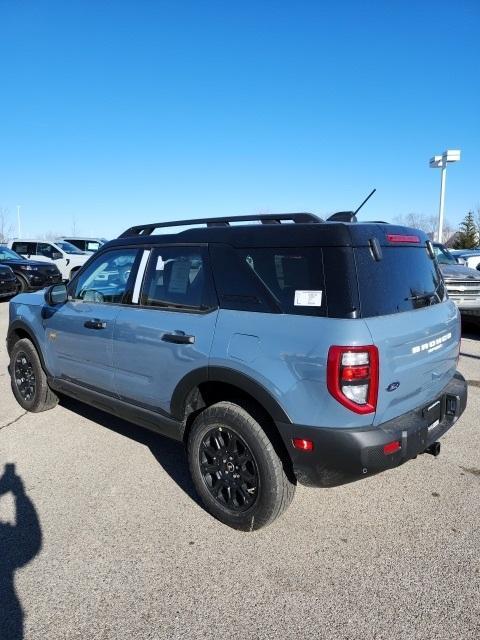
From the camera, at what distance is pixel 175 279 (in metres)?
3.35

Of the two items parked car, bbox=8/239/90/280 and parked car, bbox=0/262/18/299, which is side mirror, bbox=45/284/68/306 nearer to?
parked car, bbox=0/262/18/299

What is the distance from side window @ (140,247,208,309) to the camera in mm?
3148

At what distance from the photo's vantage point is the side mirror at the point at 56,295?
433cm

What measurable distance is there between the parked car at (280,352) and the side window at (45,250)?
682 inches

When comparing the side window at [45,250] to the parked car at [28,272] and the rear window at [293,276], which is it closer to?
the parked car at [28,272]

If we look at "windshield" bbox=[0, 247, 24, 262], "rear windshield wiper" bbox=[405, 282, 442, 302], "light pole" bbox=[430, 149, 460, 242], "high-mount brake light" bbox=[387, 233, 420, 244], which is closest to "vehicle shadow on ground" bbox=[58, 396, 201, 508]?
"rear windshield wiper" bbox=[405, 282, 442, 302]

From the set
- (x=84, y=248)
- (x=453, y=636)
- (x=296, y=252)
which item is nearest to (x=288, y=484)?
(x=453, y=636)

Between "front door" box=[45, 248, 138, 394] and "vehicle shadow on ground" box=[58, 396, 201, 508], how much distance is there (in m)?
0.70

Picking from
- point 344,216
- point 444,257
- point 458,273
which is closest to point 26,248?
point 444,257

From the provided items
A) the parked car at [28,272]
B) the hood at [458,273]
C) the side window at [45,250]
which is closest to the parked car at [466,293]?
the hood at [458,273]

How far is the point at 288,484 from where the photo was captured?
110 inches

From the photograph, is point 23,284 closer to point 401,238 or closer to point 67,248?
point 67,248

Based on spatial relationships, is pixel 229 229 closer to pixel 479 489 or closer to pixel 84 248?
pixel 479 489

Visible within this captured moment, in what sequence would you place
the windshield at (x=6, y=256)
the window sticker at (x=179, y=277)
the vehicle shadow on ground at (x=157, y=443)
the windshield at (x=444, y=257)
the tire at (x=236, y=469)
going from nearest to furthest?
1. the tire at (x=236, y=469)
2. the window sticker at (x=179, y=277)
3. the vehicle shadow on ground at (x=157, y=443)
4. the windshield at (x=444, y=257)
5. the windshield at (x=6, y=256)
